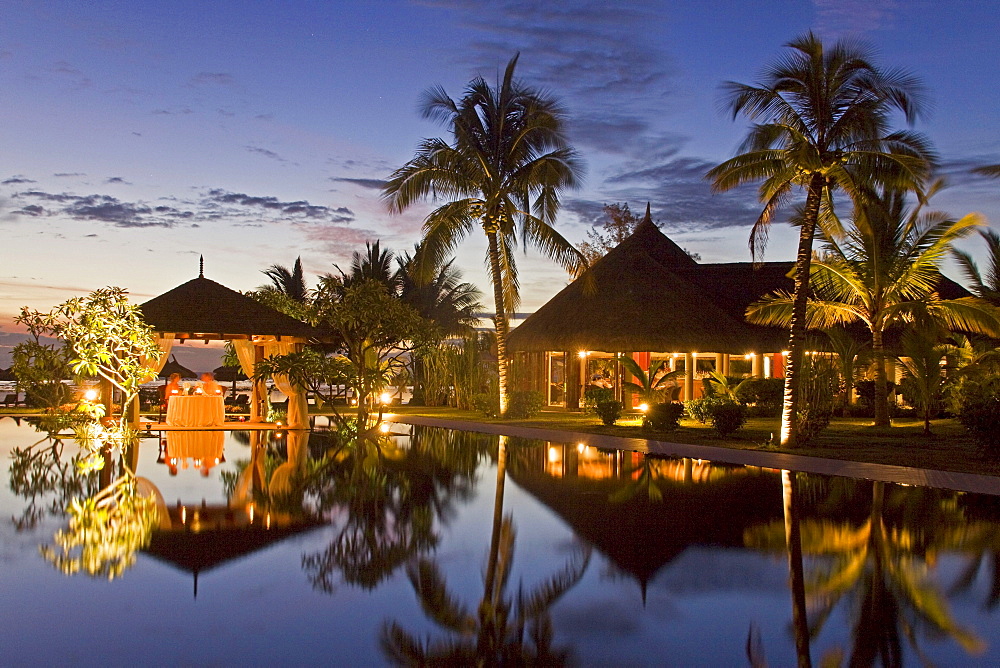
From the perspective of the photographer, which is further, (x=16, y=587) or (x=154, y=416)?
(x=154, y=416)

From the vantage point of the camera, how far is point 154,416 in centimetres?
2703

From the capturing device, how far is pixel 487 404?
2655 cm

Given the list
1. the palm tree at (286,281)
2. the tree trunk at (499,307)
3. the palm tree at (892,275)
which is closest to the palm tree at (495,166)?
the tree trunk at (499,307)

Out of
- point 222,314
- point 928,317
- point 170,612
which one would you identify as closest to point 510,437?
point 222,314

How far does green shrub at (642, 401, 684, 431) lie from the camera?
19406 millimetres

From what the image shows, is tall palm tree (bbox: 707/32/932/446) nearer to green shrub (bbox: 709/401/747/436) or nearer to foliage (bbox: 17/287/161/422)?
green shrub (bbox: 709/401/747/436)

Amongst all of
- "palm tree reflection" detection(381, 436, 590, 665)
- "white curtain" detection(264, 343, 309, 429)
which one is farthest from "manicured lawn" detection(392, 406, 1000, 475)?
"palm tree reflection" detection(381, 436, 590, 665)

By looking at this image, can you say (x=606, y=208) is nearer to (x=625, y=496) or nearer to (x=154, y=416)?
(x=154, y=416)

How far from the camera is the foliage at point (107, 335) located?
18.7m

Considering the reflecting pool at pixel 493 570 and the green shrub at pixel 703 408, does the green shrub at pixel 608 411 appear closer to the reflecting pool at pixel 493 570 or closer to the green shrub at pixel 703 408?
the green shrub at pixel 703 408

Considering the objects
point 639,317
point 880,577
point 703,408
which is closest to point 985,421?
point 880,577

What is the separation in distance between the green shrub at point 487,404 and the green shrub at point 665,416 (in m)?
6.82

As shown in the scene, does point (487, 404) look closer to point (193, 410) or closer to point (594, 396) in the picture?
point (594, 396)

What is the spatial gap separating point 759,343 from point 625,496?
1794cm
